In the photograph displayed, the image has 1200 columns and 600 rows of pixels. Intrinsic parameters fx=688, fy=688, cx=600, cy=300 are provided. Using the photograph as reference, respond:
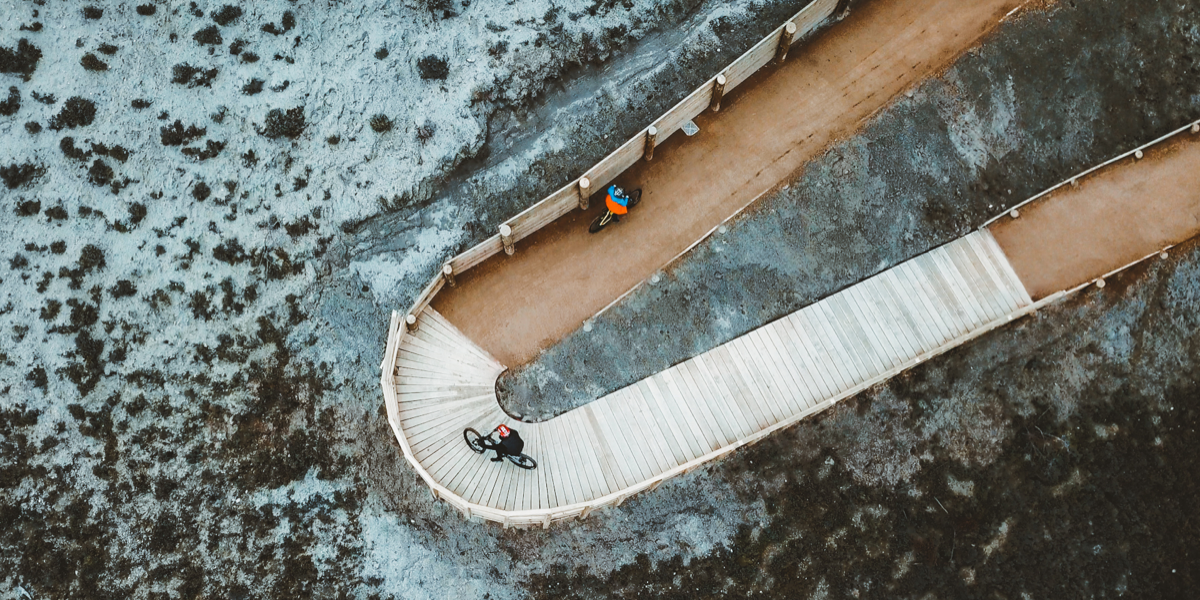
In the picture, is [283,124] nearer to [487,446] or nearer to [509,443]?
[487,446]

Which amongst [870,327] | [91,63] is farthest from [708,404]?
[91,63]

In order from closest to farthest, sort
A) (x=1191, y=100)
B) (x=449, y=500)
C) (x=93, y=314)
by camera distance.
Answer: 1. (x=449, y=500)
2. (x=93, y=314)
3. (x=1191, y=100)

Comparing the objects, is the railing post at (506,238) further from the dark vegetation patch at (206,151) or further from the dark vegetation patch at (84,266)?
the dark vegetation patch at (84,266)

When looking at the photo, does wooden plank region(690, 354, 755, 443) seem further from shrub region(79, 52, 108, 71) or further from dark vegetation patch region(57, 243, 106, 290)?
shrub region(79, 52, 108, 71)

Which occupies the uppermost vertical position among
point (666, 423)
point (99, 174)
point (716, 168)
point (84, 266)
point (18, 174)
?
point (18, 174)

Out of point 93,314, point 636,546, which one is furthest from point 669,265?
point 93,314

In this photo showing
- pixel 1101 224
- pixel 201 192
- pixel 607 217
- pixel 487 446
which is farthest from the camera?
pixel 201 192

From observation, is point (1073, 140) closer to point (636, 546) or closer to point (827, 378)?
point (827, 378)

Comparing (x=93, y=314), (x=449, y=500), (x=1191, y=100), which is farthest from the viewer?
(x=1191, y=100)
